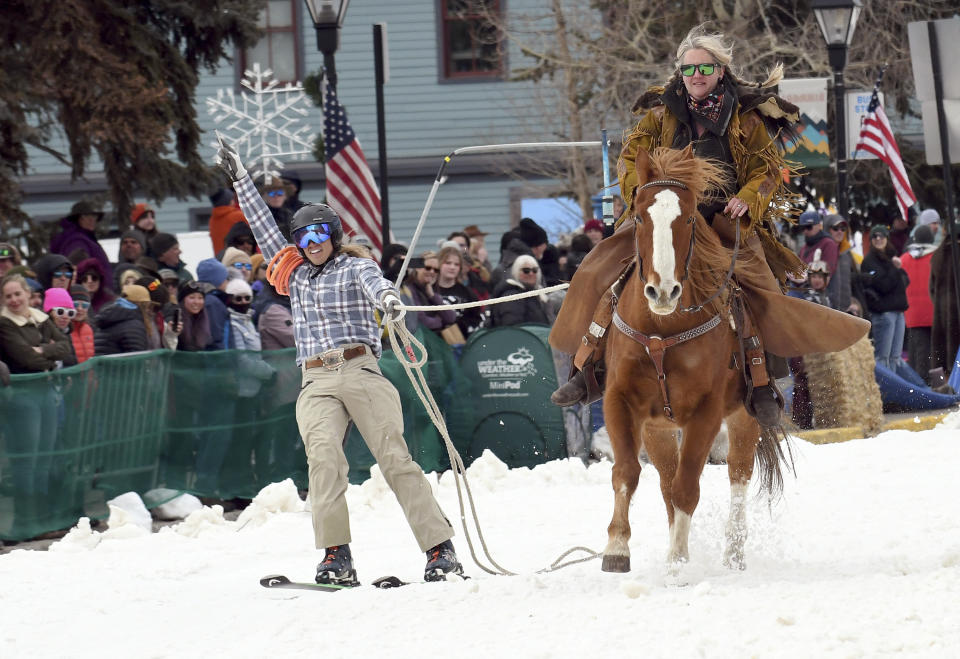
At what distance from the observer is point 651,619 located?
638 cm

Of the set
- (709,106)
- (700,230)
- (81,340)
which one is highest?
(709,106)

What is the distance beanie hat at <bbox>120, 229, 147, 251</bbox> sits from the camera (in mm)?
14703

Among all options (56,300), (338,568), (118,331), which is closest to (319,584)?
(338,568)

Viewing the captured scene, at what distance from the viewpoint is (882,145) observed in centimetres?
1917

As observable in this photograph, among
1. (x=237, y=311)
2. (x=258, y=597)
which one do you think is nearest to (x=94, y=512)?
(x=237, y=311)

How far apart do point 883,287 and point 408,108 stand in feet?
→ 46.8

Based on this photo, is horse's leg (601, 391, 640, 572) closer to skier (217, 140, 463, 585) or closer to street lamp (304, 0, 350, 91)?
skier (217, 140, 463, 585)

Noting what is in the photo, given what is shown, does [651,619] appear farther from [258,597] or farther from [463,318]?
[463,318]

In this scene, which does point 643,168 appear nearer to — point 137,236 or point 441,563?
point 441,563

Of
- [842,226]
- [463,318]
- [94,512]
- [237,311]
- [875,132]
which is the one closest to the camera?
[94,512]

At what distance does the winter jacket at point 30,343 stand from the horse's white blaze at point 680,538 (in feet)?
17.6

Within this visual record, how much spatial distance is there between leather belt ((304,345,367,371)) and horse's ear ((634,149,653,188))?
6.37 feet

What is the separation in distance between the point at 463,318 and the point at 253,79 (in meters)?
14.8

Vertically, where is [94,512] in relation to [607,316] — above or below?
below
